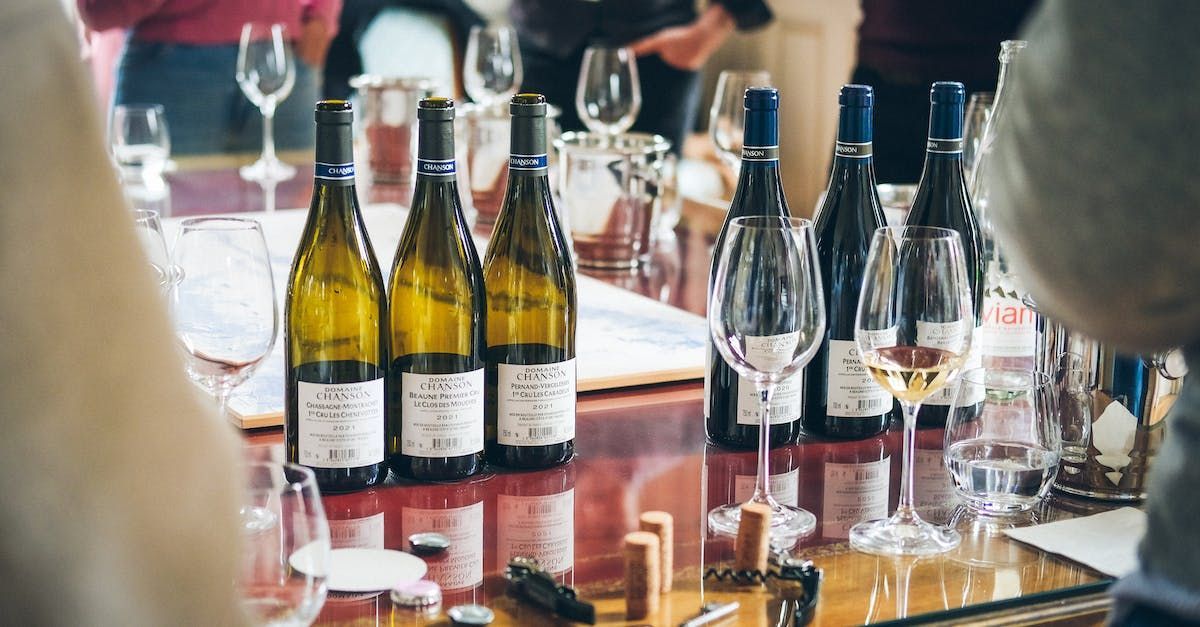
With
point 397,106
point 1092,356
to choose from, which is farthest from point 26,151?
point 397,106

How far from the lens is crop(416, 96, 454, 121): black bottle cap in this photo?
1.06 metres

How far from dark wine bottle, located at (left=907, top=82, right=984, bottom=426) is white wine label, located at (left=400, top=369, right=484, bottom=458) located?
46 cm

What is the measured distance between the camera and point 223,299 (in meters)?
1.05

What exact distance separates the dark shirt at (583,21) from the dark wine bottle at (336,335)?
8.20ft

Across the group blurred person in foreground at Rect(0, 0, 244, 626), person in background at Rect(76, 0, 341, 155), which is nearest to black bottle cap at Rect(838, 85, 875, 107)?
blurred person in foreground at Rect(0, 0, 244, 626)

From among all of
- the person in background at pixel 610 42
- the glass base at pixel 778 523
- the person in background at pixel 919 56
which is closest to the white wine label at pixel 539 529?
the glass base at pixel 778 523

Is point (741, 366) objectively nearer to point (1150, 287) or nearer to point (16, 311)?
point (1150, 287)

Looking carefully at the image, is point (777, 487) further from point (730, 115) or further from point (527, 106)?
point (730, 115)

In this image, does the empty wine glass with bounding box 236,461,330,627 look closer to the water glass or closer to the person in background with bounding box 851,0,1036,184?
the water glass

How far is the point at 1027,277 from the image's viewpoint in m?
0.65

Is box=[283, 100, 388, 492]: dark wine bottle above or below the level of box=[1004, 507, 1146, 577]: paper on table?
above

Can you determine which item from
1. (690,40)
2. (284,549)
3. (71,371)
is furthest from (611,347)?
(690,40)

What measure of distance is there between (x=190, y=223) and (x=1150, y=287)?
742 millimetres

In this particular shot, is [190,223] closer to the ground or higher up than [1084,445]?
higher up
